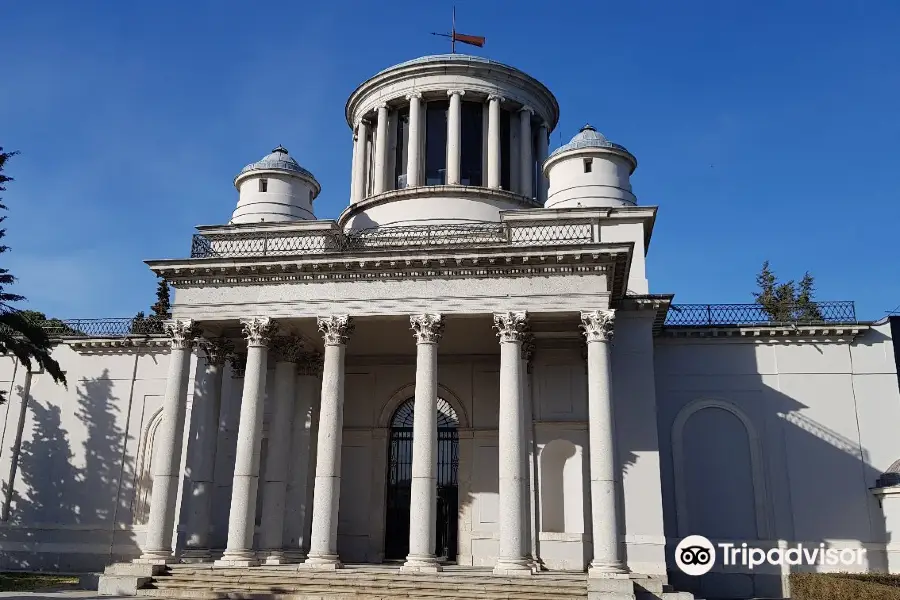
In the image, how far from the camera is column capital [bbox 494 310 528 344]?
67.6 feet

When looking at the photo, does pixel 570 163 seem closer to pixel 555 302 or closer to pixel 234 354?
pixel 555 302

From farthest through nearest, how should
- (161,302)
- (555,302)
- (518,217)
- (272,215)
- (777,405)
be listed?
(161,302) < (272,215) < (777,405) < (518,217) < (555,302)

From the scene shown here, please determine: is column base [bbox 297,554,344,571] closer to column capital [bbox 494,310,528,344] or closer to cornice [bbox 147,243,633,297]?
column capital [bbox 494,310,528,344]

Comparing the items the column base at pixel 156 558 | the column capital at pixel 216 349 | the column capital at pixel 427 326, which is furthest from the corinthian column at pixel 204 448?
the column capital at pixel 427 326

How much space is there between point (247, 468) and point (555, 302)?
375 inches

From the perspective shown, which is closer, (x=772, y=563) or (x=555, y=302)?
(x=555, y=302)

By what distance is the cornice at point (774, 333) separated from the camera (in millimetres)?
25781

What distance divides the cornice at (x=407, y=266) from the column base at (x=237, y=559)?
295 inches

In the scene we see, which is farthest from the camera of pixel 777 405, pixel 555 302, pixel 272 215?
pixel 272 215

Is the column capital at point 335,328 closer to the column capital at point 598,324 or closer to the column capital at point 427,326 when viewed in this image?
the column capital at point 427,326

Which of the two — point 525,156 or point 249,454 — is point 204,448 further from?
point 525,156

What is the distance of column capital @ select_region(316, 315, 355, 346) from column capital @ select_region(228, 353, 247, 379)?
16.3 ft

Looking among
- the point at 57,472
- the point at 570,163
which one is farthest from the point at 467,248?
the point at 57,472

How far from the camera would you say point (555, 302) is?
67.9ft
